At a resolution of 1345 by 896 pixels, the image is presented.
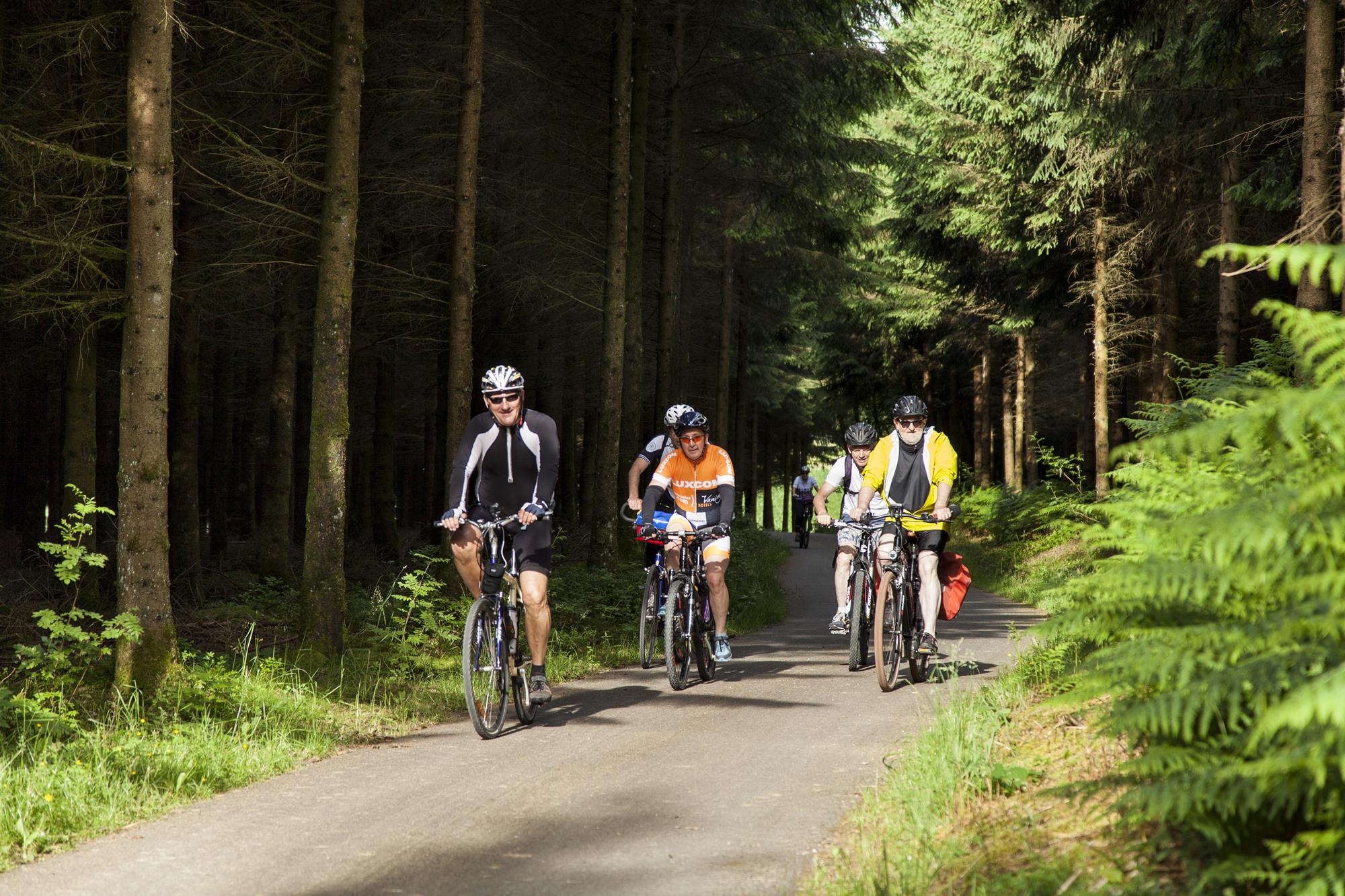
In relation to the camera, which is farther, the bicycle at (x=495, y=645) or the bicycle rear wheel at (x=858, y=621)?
the bicycle rear wheel at (x=858, y=621)

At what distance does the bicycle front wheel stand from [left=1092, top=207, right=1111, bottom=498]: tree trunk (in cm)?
1585

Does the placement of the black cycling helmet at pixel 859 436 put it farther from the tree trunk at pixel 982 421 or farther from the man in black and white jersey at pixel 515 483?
the tree trunk at pixel 982 421

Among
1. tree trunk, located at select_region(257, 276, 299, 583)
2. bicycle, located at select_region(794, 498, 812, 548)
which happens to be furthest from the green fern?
bicycle, located at select_region(794, 498, 812, 548)

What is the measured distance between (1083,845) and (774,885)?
3.81 ft

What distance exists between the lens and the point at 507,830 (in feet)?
17.2

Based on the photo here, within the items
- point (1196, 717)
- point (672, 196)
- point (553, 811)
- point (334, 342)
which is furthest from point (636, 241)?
point (1196, 717)

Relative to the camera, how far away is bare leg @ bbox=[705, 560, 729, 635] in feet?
33.2

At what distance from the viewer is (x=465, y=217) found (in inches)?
502

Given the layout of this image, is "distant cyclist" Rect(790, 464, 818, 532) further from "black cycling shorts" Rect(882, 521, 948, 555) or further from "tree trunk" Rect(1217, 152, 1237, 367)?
"black cycling shorts" Rect(882, 521, 948, 555)

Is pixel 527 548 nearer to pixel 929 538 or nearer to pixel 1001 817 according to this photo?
pixel 929 538

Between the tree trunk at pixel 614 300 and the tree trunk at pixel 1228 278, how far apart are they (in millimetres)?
8221

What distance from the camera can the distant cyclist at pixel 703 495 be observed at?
1013cm

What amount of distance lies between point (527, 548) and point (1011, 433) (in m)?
27.5

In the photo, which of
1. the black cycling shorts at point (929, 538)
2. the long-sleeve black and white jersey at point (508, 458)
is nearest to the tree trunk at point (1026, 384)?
the black cycling shorts at point (929, 538)
